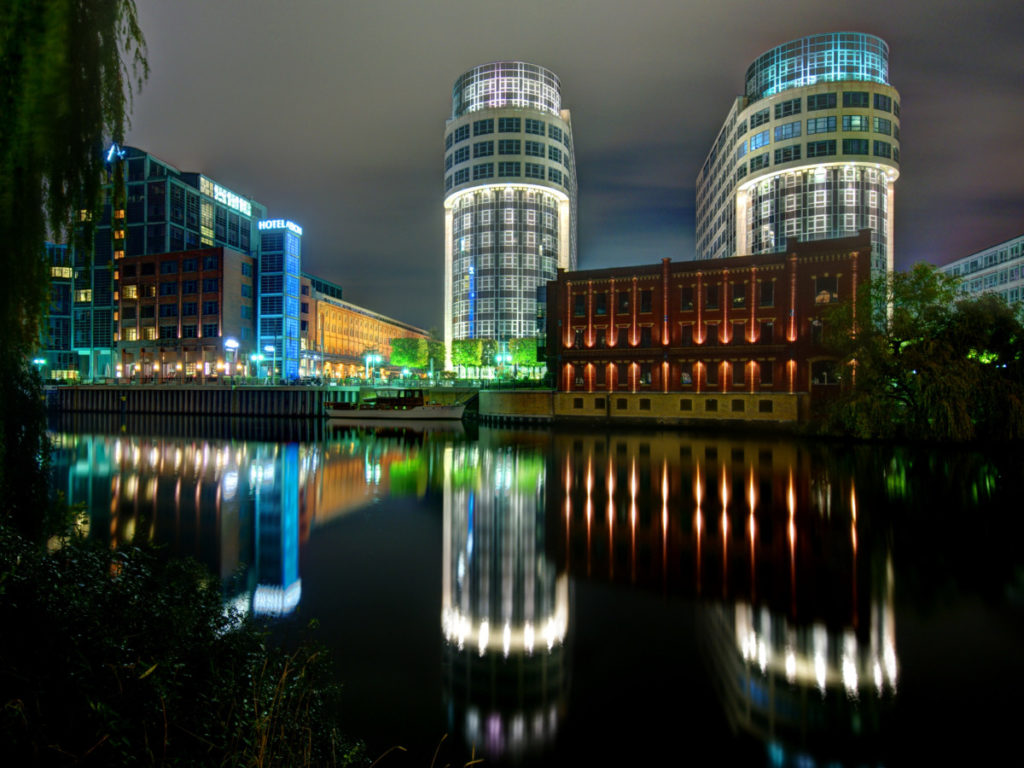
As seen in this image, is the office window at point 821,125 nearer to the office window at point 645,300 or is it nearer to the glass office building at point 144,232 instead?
the office window at point 645,300

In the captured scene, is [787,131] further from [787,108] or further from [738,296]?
[738,296]

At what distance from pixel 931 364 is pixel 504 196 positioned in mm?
87613

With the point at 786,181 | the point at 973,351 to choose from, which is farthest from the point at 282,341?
the point at 973,351

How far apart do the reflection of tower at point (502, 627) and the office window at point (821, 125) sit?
Result: 95.8 meters

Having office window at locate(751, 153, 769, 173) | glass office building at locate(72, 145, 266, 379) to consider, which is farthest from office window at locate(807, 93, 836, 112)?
glass office building at locate(72, 145, 266, 379)

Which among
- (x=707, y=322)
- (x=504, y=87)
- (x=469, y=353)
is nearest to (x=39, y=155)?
(x=707, y=322)

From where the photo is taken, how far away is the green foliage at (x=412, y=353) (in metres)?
137

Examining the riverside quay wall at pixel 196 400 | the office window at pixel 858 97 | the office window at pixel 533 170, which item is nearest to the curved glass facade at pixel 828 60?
the office window at pixel 858 97

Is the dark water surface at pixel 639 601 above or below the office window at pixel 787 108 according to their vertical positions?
below

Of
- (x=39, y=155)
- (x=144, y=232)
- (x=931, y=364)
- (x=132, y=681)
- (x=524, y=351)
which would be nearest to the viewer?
(x=132, y=681)

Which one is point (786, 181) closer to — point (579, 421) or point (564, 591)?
point (579, 421)

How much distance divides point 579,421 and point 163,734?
5820 centimetres

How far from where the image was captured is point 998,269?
12156 centimetres

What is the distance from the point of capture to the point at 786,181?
9444 centimetres
